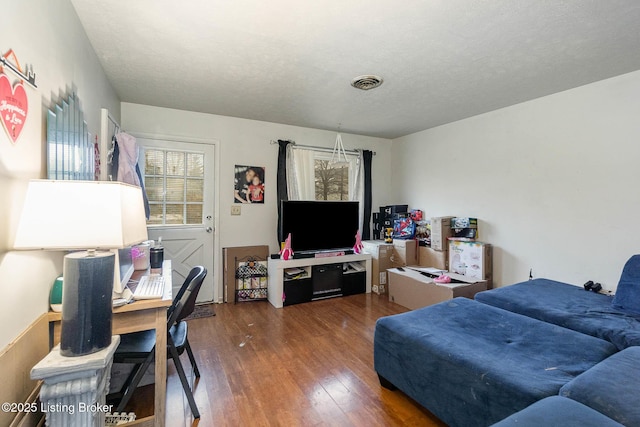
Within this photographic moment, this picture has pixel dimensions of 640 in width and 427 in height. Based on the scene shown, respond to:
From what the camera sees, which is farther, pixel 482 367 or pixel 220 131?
pixel 220 131

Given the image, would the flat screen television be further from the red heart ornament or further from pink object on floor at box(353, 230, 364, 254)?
the red heart ornament

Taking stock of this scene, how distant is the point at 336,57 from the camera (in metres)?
2.23

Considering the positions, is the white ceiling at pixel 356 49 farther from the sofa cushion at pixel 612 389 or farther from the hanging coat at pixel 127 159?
the sofa cushion at pixel 612 389

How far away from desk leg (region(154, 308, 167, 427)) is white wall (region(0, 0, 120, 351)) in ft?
1.57

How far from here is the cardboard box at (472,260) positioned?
11.2 ft

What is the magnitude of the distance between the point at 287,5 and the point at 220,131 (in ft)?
7.84

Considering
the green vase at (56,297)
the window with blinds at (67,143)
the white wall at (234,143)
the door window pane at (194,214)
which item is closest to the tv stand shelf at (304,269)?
the white wall at (234,143)

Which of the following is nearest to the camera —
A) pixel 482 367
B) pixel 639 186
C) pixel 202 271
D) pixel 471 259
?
pixel 482 367

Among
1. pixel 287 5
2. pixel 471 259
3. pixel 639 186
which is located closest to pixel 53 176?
pixel 287 5

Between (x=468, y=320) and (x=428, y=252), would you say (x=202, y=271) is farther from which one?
(x=428, y=252)

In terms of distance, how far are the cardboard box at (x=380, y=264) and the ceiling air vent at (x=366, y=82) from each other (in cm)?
224

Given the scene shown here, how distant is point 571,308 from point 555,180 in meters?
1.37

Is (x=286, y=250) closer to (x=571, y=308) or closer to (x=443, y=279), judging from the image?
(x=443, y=279)

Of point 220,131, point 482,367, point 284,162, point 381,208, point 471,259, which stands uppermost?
point 220,131
